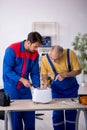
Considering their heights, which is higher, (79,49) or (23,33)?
(23,33)

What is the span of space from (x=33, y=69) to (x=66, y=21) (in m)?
4.51

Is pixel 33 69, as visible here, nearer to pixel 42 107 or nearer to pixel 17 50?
pixel 17 50

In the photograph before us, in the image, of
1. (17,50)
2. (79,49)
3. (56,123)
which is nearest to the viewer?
(17,50)

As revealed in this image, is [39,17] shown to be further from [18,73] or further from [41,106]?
[41,106]

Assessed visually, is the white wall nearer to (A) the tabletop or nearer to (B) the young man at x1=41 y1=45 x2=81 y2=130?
(B) the young man at x1=41 y1=45 x2=81 y2=130

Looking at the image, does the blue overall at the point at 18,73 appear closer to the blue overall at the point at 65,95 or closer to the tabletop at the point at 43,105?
the tabletop at the point at 43,105

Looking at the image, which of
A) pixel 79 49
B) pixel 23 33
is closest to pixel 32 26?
pixel 23 33

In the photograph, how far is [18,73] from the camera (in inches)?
108

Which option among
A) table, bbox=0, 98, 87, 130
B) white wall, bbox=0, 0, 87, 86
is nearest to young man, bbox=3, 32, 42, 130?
table, bbox=0, 98, 87, 130

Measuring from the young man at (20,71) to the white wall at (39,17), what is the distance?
4318 mm

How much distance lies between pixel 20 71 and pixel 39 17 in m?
4.57

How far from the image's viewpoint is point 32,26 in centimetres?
707

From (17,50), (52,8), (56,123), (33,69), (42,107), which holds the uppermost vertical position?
(52,8)

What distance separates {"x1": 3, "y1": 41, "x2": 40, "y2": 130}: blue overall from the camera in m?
2.69
